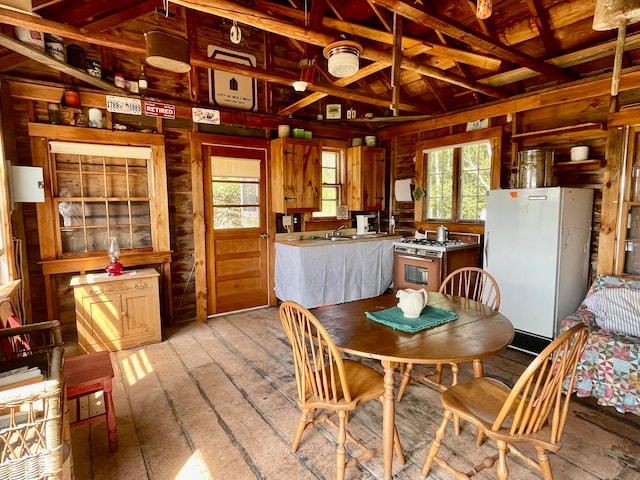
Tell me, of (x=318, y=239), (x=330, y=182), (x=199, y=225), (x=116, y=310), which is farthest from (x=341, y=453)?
(x=330, y=182)

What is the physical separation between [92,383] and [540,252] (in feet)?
12.0

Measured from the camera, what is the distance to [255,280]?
486 centimetres

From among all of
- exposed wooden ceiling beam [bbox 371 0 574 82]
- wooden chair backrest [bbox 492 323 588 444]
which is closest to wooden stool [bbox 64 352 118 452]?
wooden chair backrest [bbox 492 323 588 444]

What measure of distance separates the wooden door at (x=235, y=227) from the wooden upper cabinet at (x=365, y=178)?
52.2 inches

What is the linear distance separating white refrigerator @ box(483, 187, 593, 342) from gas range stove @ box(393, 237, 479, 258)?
0.52 metres

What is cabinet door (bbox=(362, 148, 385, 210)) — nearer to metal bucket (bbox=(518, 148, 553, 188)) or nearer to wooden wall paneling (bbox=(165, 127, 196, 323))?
metal bucket (bbox=(518, 148, 553, 188))

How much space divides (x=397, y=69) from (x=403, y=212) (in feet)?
10.2

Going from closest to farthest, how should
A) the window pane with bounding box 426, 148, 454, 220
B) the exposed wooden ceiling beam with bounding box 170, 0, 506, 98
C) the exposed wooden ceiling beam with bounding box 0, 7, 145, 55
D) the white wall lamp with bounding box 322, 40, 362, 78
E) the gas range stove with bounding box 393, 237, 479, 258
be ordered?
the exposed wooden ceiling beam with bounding box 170, 0, 506, 98
the white wall lamp with bounding box 322, 40, 362, 78
the exposed wooden ceiling beam with bounding box 0, 7, 145, 55
the gas range stove with bounding box 393, 237, 479, 258
the window pane with bounding box 426, 148, 454, 220

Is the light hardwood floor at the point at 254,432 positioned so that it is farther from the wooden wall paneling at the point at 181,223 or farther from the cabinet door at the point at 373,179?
the cabinet door at the point at 373,179

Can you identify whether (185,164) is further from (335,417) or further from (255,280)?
(335,417)

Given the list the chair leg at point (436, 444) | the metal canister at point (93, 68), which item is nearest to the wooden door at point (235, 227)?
the metal canister at point (93, 68)

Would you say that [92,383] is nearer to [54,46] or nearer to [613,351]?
[54,46]

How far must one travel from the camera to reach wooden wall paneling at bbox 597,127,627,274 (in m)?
3.24

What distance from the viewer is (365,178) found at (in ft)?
17.3
